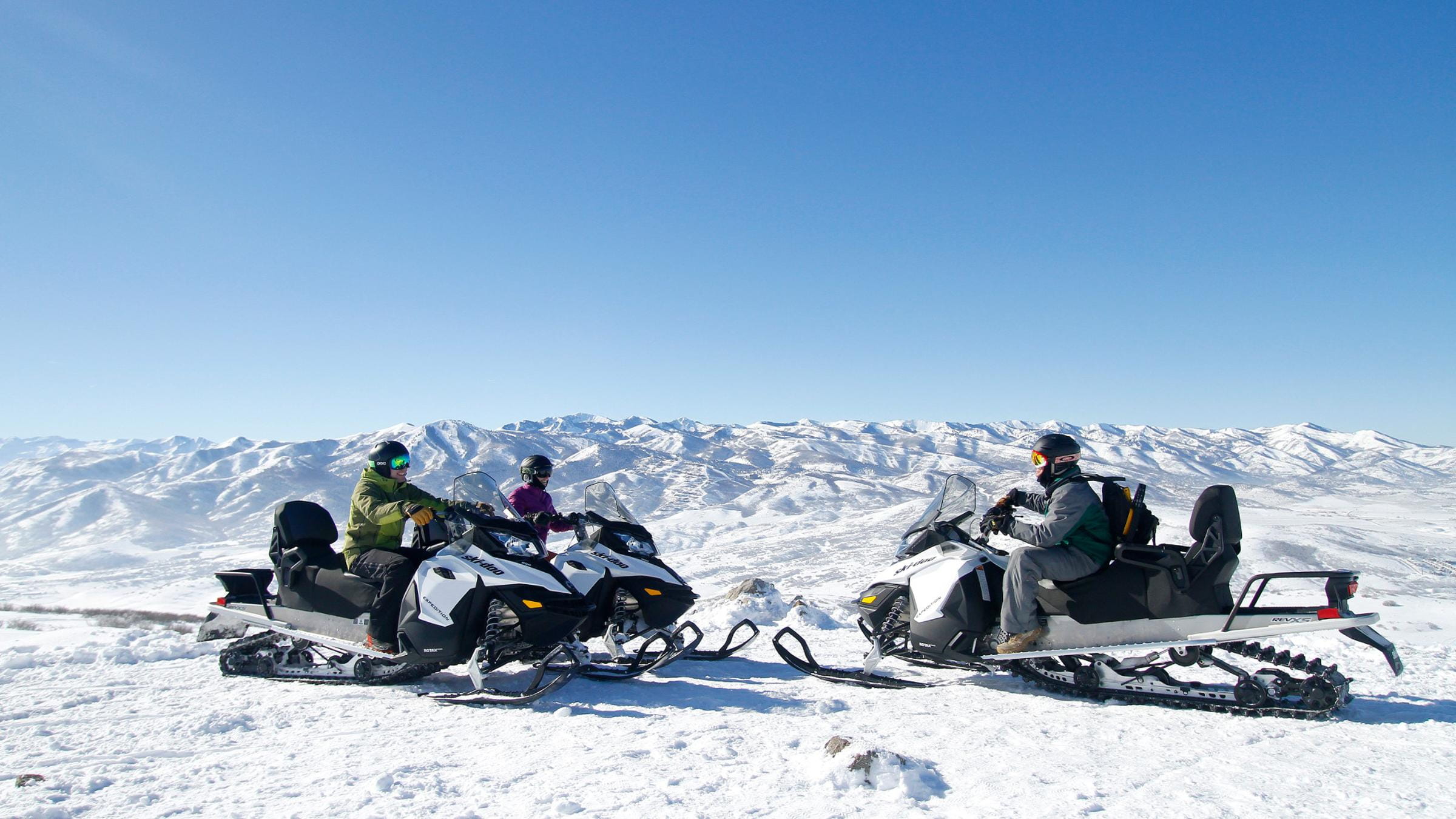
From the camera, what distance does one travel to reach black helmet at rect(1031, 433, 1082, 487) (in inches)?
226

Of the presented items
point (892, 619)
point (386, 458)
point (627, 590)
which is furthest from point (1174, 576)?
point (386, 458)

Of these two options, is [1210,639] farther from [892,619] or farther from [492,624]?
[492,624]

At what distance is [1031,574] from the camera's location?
5520 mm

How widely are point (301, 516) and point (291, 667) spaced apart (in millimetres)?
1301

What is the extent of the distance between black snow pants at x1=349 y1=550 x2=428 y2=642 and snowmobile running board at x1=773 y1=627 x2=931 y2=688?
3.12 metres

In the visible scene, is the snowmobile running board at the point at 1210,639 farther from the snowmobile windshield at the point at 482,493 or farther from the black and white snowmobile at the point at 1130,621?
the snowmobile windshield at the point at 482,493

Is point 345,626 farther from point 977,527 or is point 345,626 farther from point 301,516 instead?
point 977,527

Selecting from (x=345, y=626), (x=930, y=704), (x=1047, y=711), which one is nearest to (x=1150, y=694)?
(x=1047, y=711)

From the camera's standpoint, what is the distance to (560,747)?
4281 millimetres

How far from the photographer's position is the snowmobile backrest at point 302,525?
656 centimetres

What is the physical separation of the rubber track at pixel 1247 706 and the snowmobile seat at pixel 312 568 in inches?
218

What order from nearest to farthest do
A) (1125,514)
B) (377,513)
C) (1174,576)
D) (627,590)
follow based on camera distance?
(1174,576) → (1125,514) → (377,513) → (627,590)

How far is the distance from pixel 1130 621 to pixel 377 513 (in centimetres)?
592

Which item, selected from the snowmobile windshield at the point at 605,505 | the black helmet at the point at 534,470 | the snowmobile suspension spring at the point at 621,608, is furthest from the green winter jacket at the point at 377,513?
the black helmet at the point at 534,470
